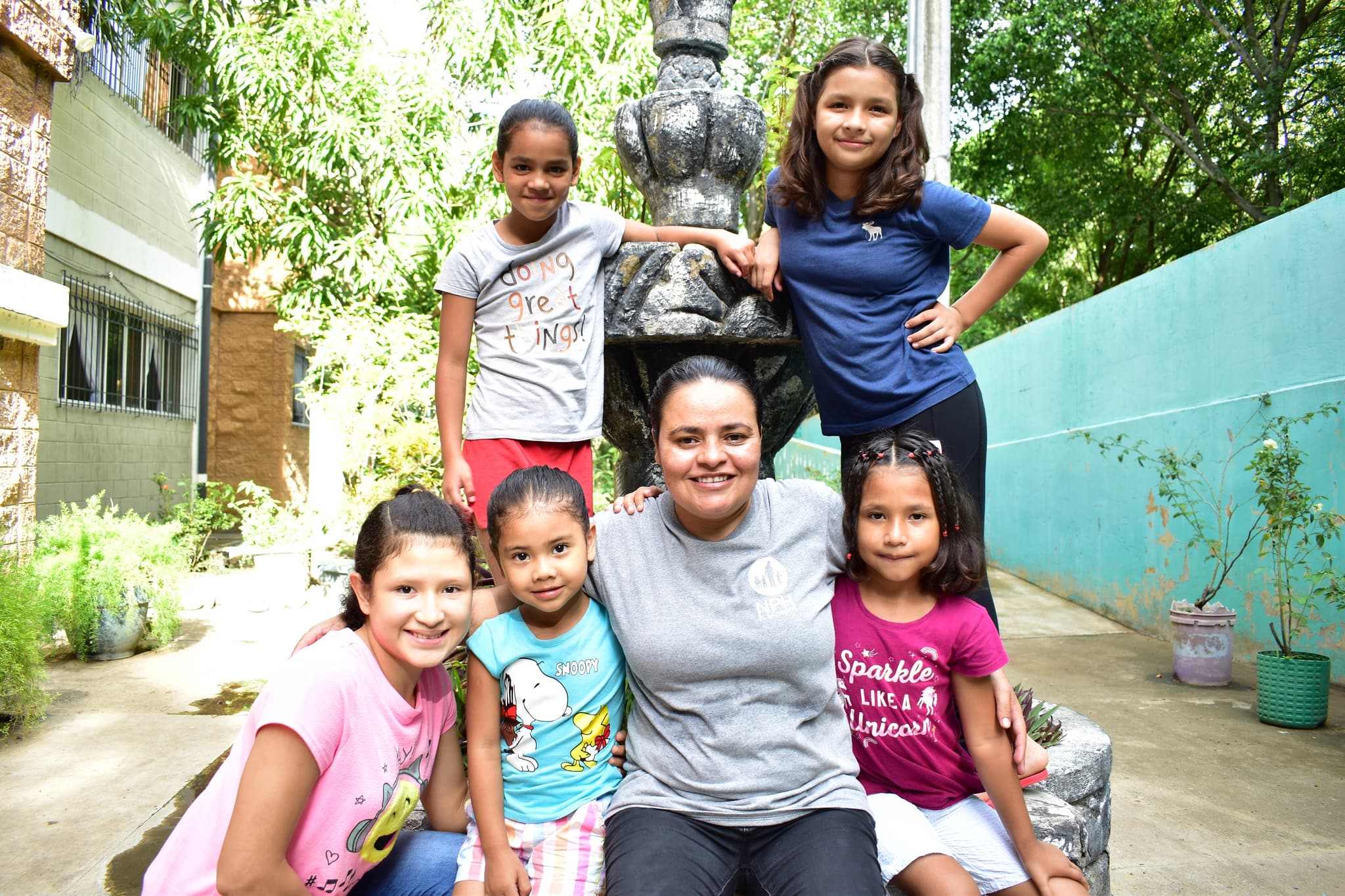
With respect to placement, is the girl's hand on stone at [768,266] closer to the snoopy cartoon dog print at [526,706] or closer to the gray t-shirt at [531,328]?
the gray t-shirt at [531,328]

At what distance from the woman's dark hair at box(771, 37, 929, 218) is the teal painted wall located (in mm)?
3880

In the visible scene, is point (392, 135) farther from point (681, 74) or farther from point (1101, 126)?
point (1101, 126)

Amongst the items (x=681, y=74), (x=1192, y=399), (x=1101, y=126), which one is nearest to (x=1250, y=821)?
(x=681, y=74)

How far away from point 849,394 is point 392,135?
6.58 meters

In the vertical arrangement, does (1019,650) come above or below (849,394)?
below

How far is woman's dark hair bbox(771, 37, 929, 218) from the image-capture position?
1993 millimetres

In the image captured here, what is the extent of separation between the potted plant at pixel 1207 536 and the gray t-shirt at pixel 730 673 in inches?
169

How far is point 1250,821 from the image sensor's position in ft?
10.6

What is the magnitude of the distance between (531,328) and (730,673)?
0.98 metres

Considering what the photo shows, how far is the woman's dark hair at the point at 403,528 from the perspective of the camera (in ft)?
5.12

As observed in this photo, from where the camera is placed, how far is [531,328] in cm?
221

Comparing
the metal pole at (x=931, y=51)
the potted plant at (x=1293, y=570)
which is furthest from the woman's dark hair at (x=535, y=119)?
the metal pole at (x=931, y=51)

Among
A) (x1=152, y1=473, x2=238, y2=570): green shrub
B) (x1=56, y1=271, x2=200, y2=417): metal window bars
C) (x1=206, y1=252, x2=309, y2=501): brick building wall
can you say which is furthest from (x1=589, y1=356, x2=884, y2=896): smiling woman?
(x1=206, y1=252, x2=309, y2=501): brick building wall

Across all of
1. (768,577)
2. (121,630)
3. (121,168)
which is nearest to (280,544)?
(121,630)
